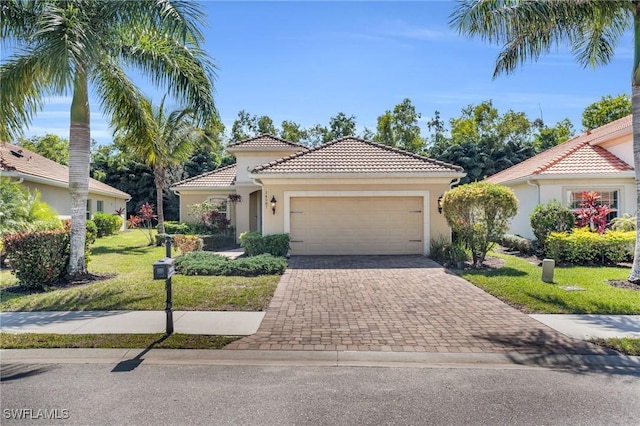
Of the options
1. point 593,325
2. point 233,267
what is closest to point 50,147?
point 233,267

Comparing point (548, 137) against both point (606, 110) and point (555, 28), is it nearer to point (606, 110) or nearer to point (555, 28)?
point (606, 110)

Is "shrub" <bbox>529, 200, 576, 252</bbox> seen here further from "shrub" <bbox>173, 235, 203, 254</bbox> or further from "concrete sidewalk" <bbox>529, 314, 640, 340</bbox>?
"shrub" <bbox>173, 235, 203, 254</bbox>

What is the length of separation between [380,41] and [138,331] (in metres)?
9.16

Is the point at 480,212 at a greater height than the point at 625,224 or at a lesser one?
greater

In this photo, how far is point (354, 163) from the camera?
1442 centimetres

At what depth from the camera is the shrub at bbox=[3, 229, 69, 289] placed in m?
8.54

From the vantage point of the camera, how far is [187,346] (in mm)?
5258

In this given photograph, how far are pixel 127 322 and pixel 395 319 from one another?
4524 millimetres

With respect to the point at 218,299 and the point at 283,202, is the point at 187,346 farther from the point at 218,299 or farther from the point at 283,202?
the point at 283,202

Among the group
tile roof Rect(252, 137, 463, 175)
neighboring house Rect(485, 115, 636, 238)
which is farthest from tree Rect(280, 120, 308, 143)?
neighboring house Rect(485, 115, 636, 238)

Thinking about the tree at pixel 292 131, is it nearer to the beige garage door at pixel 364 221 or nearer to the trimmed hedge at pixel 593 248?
the beige garage door at pixel 364 221

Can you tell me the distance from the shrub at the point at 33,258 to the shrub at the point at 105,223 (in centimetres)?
1492

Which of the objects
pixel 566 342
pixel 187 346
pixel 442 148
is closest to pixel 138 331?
pixel 187 346

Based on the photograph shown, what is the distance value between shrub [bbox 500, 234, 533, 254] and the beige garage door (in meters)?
3.41
